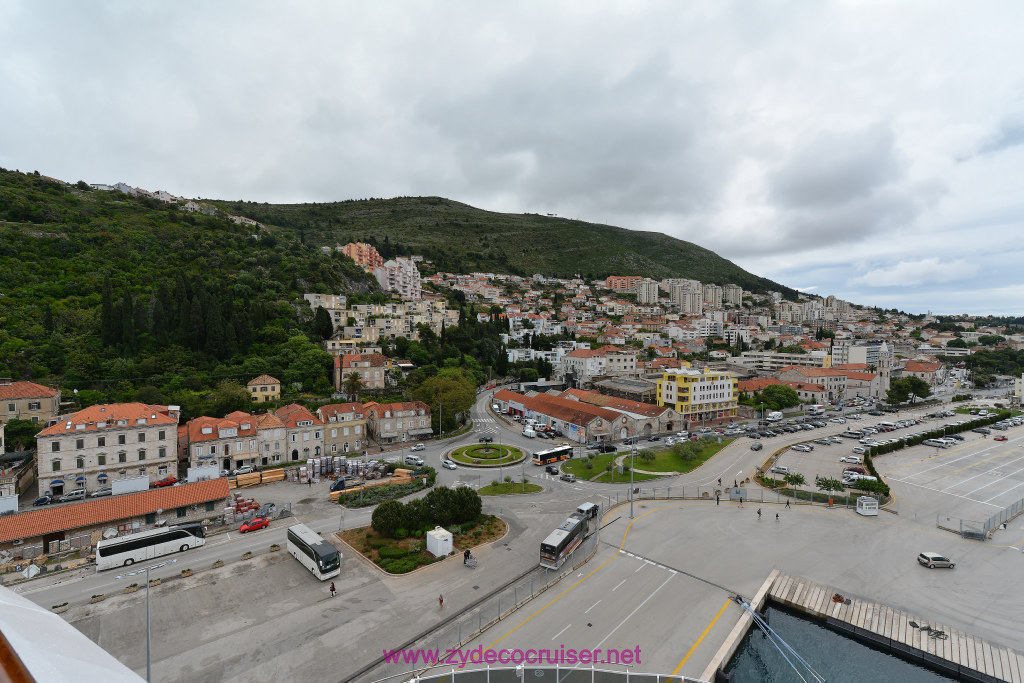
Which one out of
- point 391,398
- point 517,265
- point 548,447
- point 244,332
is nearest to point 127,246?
point 244,332

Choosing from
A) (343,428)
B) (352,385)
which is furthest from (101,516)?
(352,385)

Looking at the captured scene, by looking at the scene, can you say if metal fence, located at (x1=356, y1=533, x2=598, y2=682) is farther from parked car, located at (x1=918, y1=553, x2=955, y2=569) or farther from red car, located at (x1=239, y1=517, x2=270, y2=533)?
parked car, located at (x1=918, y1=553, x2=955, y2=569)

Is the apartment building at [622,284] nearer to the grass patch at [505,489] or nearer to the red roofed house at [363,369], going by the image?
the red roofed house at [363,369]

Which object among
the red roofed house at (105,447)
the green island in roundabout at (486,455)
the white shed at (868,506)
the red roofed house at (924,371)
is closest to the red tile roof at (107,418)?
the red roofed house at (105,447)

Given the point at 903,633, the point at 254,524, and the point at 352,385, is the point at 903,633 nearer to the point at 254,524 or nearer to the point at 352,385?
the point at 254,524

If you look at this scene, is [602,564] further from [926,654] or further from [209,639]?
[209,639]

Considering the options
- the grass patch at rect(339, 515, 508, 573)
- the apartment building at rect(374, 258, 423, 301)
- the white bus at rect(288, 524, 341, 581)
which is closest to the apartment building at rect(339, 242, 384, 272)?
the apartment building at rect(374, 258, 423, 301)
